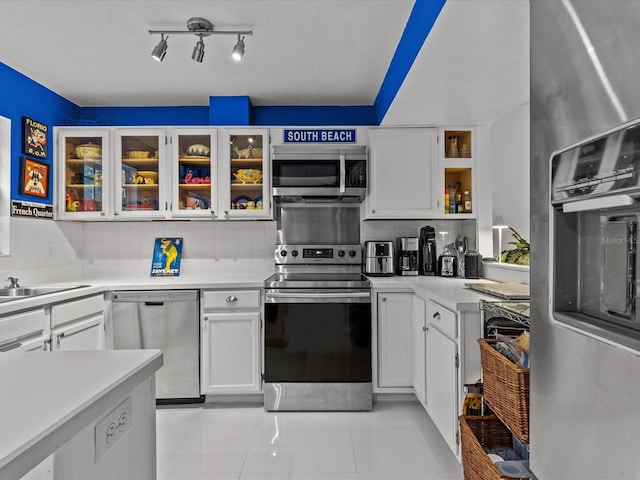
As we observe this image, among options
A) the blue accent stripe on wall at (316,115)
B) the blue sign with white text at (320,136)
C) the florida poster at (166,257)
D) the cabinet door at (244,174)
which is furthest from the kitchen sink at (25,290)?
the blue accent stripe on wall at (316,115)

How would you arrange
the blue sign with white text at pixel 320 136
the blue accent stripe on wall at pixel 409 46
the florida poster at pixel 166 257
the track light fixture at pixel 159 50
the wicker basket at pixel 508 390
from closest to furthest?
1. the wicker basket at pixel 508 390
2. the blue accent stripe on wall at pixel 409 46
3. the track light fixture at pixel 159 50
4. the blue sign with white text at pixel 320 136
5. the florida poster at pixel 166 257

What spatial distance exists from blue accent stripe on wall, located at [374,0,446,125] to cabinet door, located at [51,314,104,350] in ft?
8.08

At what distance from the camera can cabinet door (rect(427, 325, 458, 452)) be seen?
6.30 ft

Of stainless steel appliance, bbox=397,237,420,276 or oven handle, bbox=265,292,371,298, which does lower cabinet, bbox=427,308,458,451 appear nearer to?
oven handle, bbox=265,292,371,298

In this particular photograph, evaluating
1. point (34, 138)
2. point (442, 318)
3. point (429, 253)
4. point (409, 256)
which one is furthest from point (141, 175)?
point (442, 318)

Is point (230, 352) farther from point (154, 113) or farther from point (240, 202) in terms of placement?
point (154, 113)

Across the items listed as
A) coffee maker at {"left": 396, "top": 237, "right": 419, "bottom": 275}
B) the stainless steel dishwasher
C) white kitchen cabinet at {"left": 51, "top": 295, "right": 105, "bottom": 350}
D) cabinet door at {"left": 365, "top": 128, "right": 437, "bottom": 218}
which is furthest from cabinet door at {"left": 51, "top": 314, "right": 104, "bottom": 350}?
coffee maker at {"left": 396, "top": 237, "right": 419, "bottom": 275}

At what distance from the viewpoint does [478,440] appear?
160 cm

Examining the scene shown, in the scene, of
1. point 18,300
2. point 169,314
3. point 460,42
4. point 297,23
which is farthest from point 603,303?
point 169,314

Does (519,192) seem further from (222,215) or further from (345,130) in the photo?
(222,215)

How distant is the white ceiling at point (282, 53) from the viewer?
6.20ft

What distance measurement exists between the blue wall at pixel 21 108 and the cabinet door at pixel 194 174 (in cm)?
97

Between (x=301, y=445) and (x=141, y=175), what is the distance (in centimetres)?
232

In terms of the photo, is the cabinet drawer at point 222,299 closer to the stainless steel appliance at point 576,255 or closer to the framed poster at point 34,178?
the framed poster at point 34,178
